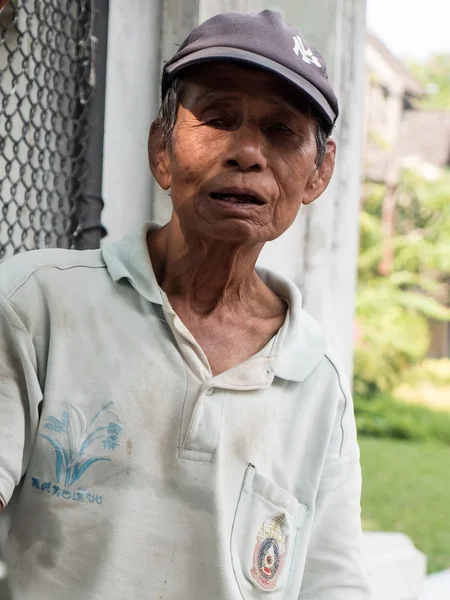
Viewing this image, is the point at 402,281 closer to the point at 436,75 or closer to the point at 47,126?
the point at 47,126

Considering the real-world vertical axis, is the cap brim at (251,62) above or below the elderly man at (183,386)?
above

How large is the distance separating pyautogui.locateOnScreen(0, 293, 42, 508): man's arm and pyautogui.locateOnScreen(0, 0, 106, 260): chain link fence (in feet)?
2.97

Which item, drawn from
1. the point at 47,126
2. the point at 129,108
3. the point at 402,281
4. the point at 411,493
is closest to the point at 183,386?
the point at 47,126

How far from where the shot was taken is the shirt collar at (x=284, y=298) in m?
1.72

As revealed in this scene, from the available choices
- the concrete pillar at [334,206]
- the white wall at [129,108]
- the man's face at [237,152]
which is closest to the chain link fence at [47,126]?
the white wall at [129,108]

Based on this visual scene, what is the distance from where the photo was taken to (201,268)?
1.77 m

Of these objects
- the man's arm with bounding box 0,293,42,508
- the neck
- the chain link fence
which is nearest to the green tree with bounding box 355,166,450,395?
the chain link fence

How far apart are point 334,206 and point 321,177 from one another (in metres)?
1.23

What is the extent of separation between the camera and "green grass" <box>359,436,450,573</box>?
7.81m

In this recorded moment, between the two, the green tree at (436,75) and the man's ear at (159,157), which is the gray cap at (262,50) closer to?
the man's ear at (159,157)

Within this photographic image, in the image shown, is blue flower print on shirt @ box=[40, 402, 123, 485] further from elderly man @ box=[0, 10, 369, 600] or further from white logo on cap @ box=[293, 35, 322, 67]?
white logo on cap @ box=[293, 35, 322, 67]

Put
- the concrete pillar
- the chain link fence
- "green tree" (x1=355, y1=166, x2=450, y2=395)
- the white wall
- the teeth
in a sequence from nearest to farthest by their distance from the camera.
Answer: the teeth → the chain link fence → the white wall → the concrete pillar → "green tree" (x1=355, y1=166, x2=450, y2=395)

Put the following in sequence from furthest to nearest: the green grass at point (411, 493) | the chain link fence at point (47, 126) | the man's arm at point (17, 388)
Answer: the green grass at point (411, 493), the chain link fence at point (47, 126), the man's arm at point (17, 388)

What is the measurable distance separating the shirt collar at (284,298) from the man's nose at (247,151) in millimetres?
271
